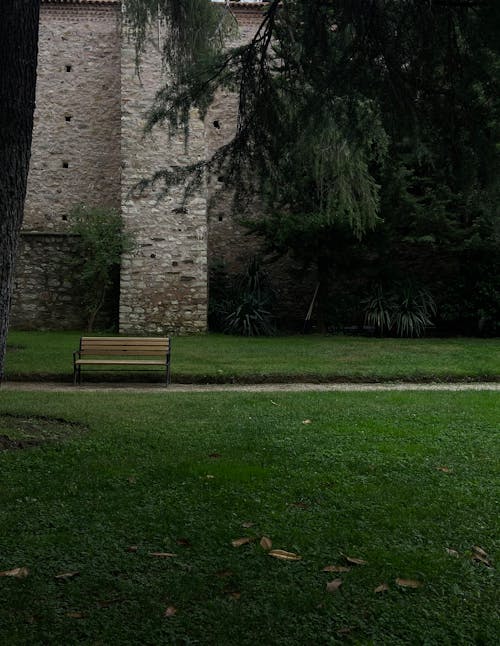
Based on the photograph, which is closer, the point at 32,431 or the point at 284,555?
the point at 284,555

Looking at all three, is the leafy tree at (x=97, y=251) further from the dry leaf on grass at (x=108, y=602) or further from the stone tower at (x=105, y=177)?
the dry leaf on grass at (x=108, y=602)

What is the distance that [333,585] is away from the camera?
8.14 ft

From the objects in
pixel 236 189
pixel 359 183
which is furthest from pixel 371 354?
pixel 236 189

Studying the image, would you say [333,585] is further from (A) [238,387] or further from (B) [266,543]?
(A) [238,387]

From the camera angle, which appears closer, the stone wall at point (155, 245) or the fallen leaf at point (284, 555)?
the fallen leaf at point (284, 555)

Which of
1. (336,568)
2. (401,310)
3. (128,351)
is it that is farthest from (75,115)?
(336,568)

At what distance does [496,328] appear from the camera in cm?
1399

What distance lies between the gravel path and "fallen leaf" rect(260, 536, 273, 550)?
4.54 meters

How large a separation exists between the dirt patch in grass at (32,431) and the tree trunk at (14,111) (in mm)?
1852

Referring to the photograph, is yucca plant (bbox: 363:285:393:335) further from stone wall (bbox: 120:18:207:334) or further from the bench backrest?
the bench backrest

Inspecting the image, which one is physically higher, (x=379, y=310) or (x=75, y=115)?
(x=75, y=115)

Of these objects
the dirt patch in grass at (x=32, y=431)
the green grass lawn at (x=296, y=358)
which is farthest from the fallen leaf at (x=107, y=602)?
the green grass lawn at (x=296, y=358)

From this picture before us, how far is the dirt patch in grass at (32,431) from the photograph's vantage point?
181 inches

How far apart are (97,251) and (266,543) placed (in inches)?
449
